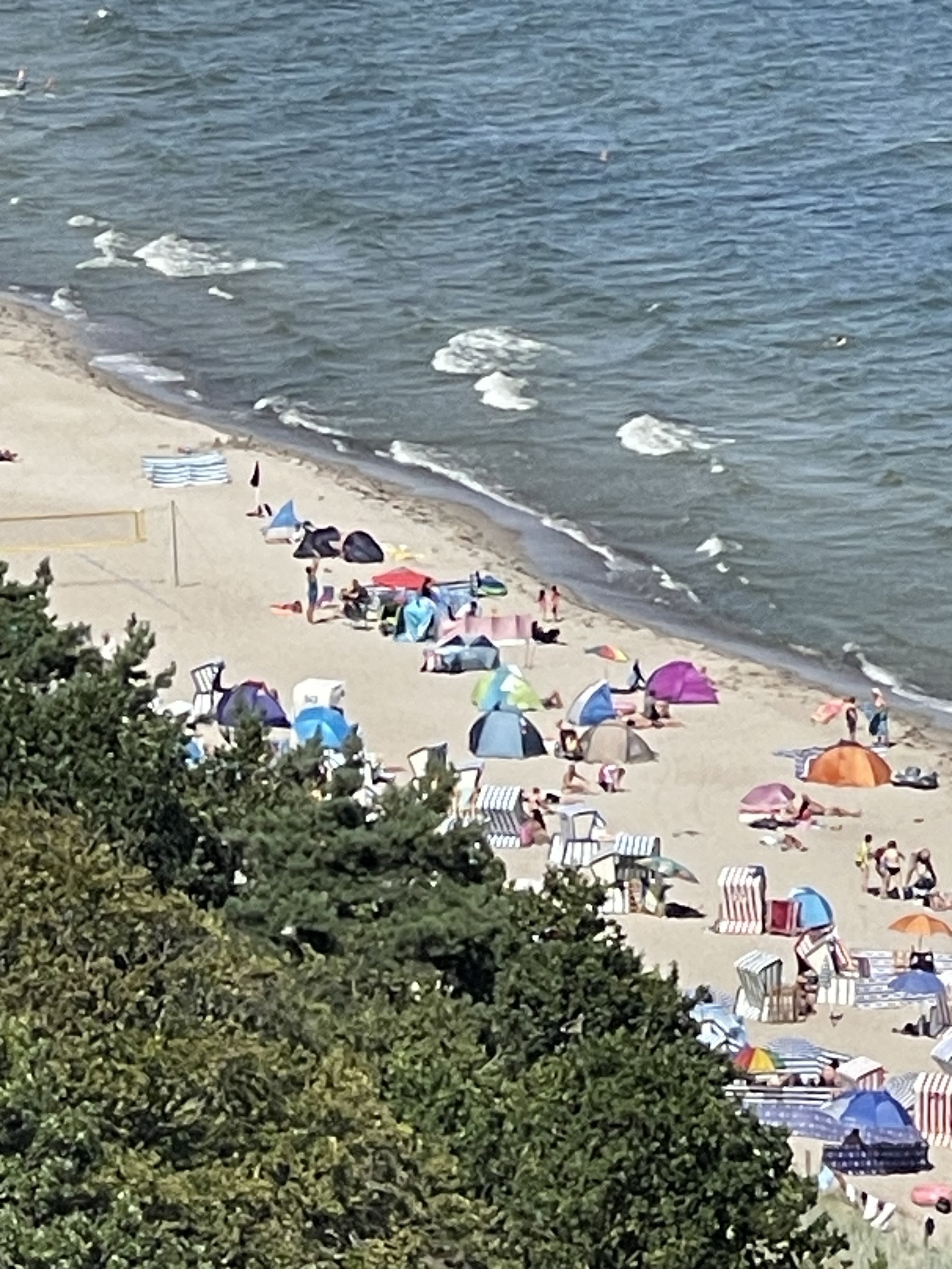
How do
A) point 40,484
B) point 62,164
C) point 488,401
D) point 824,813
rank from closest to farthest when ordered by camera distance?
point 824,813, point 40,484, point 488,401, point 62,164

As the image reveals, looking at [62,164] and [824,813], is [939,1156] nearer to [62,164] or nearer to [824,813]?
[824,813]

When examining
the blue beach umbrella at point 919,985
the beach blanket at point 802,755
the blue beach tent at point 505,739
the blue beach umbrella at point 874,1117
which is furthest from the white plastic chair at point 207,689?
the blue beach umbrella at point 874,1117

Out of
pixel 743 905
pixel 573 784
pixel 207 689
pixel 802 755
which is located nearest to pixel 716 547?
pixel 802 755

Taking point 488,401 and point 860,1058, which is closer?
point 860,1058

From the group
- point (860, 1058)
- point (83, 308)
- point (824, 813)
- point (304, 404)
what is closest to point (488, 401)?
point (304, 404)

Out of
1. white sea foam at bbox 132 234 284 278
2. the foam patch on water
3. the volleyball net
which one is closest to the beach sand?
the volleyball net

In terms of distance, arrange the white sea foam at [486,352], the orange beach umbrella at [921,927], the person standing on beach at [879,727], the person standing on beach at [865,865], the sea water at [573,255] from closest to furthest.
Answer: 1. the orange beach umbrella at [921,927]
2. the person standing on beach at [865,865]
3. the person standing on beach at [879,727]
4. the sea water at [573,255]
5. the white sea foam at [486,352]

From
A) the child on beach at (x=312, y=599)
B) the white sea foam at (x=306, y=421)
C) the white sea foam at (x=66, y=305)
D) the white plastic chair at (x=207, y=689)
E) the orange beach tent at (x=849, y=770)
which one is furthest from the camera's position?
the white sea foam at (x=66, y=305)

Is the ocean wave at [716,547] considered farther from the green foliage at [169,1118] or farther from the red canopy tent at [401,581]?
the green foliage at [169,1118]
